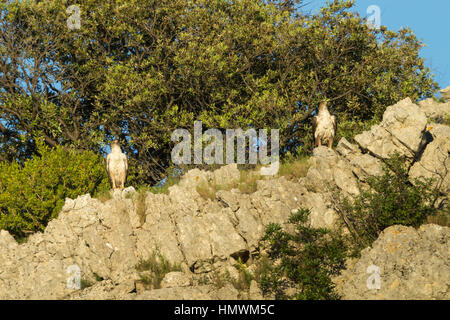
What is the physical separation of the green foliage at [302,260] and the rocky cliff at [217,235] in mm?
463

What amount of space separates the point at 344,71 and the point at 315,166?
989cm

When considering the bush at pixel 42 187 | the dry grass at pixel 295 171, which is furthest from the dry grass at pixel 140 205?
the dry grass at pixel 295 171

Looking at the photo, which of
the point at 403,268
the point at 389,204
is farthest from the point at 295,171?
the point at 403,268

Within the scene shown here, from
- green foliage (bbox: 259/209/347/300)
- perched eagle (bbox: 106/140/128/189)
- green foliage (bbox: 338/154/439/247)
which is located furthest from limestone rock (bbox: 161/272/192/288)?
perched eagle (bbox: 106/140/128/189)

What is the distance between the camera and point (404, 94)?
26.5 m

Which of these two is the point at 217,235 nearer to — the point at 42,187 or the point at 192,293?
the point at 192,293

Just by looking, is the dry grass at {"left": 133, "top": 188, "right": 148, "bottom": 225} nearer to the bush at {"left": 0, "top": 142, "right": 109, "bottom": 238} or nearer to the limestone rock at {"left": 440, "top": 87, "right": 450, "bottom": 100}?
the bush at {"left": 0, "top": 142, "right": 109, "bottom": 238}

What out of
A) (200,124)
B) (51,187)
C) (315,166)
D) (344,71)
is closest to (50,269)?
(51,187)

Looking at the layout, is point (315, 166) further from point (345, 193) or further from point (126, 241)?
point (126, 241)

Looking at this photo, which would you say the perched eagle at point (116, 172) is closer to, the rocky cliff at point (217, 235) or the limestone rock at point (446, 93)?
the rocky cliff at point (217, 235)

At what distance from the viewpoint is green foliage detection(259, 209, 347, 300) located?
15.5m

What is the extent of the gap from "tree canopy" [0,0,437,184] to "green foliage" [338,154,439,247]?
903 cm

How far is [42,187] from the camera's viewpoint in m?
21.7

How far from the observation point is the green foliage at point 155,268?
629 inches
